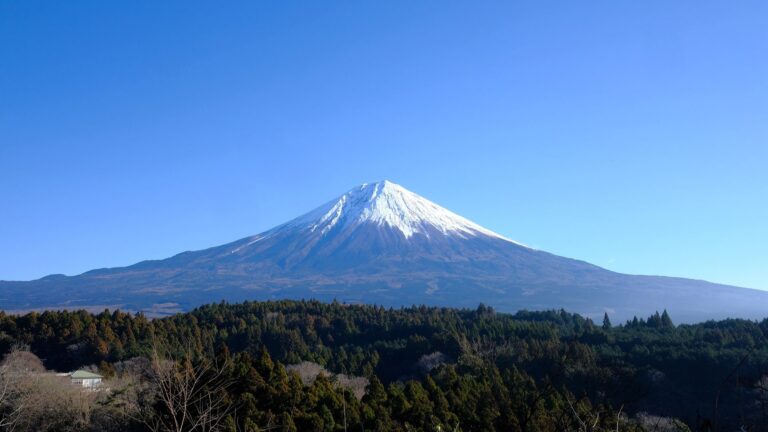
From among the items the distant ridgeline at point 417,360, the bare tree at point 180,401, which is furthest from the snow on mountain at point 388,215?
the bare tree at point 180,401

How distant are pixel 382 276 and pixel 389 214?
2168 cm

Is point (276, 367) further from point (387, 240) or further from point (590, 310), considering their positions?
point (387, 240)

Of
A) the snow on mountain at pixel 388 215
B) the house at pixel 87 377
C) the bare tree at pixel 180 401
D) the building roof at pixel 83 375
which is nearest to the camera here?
the bare tree at pixel 180 401

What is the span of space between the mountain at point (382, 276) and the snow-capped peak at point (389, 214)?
0.25 meters

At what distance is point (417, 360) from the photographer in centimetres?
3744

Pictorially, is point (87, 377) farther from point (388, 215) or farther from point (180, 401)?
point (388, 215)

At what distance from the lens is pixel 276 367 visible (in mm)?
20906

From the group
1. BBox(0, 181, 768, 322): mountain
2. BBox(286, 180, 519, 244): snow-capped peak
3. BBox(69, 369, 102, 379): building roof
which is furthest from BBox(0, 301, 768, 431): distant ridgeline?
BBox(286, 180, 519, 244): snow-capped peak

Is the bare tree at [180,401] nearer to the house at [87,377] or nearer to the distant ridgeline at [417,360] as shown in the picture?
the distant ridgeline at [417,360]

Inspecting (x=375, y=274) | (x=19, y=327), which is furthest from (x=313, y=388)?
(x=375, y=274)

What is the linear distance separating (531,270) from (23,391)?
92.2 metres

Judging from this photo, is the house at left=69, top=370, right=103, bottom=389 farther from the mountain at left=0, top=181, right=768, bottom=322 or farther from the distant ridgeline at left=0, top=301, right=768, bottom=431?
the mountain at left=0, top=181, right=768, bottom=322

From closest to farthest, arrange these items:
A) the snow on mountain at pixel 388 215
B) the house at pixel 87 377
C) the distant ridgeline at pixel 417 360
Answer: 1. the distant ridgeline at pixel 417 360
2. the house at pixel 87 377
3. the snow on mountain at pixel 388 215

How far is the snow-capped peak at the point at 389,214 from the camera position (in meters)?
117
